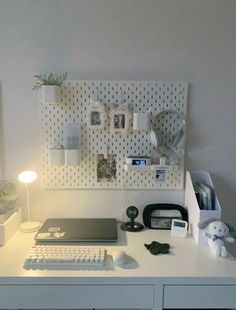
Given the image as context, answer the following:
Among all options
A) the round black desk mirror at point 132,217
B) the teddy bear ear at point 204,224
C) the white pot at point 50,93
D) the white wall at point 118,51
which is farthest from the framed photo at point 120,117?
the teddy bear ear at point 204,224

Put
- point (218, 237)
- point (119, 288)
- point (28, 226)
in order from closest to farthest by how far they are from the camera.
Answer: point (119, 288) → point (218, 237) → point (28, 226)

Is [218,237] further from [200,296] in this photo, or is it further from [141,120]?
[141,120]

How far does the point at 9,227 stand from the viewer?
1243 mm

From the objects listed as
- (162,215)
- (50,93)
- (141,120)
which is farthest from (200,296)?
(50,93)

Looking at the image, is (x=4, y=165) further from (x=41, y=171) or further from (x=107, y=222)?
(x=107, y=222)

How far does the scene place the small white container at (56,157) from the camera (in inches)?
52.1

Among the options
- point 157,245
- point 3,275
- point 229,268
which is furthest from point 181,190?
point 3,275

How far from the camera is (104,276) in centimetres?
95

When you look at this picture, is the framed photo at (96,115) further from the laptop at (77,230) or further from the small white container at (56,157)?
the laptop at (77,230)

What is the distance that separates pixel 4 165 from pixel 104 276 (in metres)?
0.87

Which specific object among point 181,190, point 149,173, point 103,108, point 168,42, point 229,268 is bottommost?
point 229,268

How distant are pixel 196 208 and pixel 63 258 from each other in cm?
69

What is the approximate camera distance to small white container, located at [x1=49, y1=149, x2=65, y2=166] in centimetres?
132

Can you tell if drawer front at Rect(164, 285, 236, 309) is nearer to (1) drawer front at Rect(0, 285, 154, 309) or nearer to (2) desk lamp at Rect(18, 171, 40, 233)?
(1) drawer front at Rect(0, 285, 154, 309)
